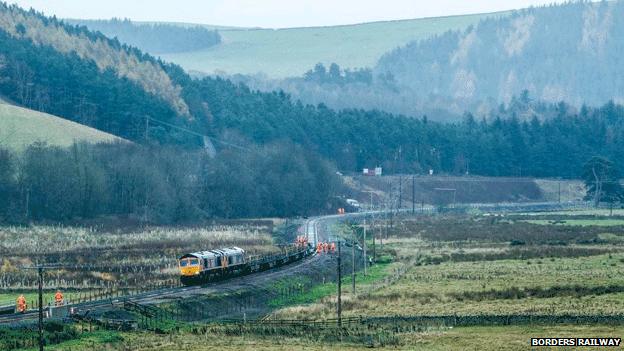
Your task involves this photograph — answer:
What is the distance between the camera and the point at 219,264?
347 ft

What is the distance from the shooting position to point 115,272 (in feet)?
364

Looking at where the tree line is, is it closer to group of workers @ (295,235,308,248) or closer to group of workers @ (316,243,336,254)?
group of workers @ (295,235,308,248)

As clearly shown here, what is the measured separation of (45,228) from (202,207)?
43.0 m

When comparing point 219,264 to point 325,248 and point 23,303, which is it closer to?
point 23,303

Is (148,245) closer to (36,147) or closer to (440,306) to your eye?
(36,147)

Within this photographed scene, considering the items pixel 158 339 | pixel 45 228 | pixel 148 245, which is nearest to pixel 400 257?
pixel 148 245

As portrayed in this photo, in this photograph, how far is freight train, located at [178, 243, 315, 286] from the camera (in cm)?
9991

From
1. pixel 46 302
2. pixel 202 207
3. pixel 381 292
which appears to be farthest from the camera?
→ pixel 202 207

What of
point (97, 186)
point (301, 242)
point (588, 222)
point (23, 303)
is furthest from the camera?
point (588, 222)

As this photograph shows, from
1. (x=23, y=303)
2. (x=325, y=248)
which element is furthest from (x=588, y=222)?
(x=23, y=303)

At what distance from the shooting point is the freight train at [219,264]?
99.9m

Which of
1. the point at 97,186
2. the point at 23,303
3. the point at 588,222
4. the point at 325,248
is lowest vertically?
the point at 325,248

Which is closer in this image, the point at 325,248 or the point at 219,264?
the point at 219,264

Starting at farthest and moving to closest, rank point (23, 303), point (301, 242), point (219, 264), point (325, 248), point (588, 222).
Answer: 1. point (588, 222)
2. point (301, 242)
3. point (325, 248)
4. point (219, 264)
5. point (23, 303)
